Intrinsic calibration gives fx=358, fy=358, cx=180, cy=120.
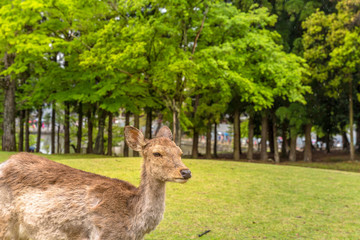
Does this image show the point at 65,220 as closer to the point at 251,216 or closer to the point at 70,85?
the point at 251,216

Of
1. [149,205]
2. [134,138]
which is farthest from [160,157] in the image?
[149,205]

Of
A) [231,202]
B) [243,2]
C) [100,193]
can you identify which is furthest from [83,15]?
[100,193]

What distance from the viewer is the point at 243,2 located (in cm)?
2558

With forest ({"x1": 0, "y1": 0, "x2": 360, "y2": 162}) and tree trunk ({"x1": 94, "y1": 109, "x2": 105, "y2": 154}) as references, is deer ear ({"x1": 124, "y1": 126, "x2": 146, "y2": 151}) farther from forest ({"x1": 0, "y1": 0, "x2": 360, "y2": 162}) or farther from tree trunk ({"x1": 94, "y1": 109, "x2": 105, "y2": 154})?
tree trunk ({"x1": 94, "y1": 109, "x2": 105, "y2": 154})

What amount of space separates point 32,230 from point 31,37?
1712 centimetres

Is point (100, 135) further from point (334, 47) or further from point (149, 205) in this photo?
point (149, 205)

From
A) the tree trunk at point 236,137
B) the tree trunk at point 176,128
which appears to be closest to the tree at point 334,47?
the tree trunk at point 236,137

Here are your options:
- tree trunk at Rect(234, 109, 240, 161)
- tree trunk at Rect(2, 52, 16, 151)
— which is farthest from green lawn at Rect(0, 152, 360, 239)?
tree trunk at Rect(234, 109, 240, 161)

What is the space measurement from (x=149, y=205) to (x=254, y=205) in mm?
6361

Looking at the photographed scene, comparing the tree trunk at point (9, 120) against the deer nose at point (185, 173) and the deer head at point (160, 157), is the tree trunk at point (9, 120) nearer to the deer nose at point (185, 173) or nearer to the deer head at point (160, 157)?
the deer head at point (160, 157)

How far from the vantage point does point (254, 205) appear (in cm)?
962

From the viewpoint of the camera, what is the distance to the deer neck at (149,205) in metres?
3.83

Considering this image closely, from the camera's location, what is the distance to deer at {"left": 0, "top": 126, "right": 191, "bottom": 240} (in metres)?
3.74

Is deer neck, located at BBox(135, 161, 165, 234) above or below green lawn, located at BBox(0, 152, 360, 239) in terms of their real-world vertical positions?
above
